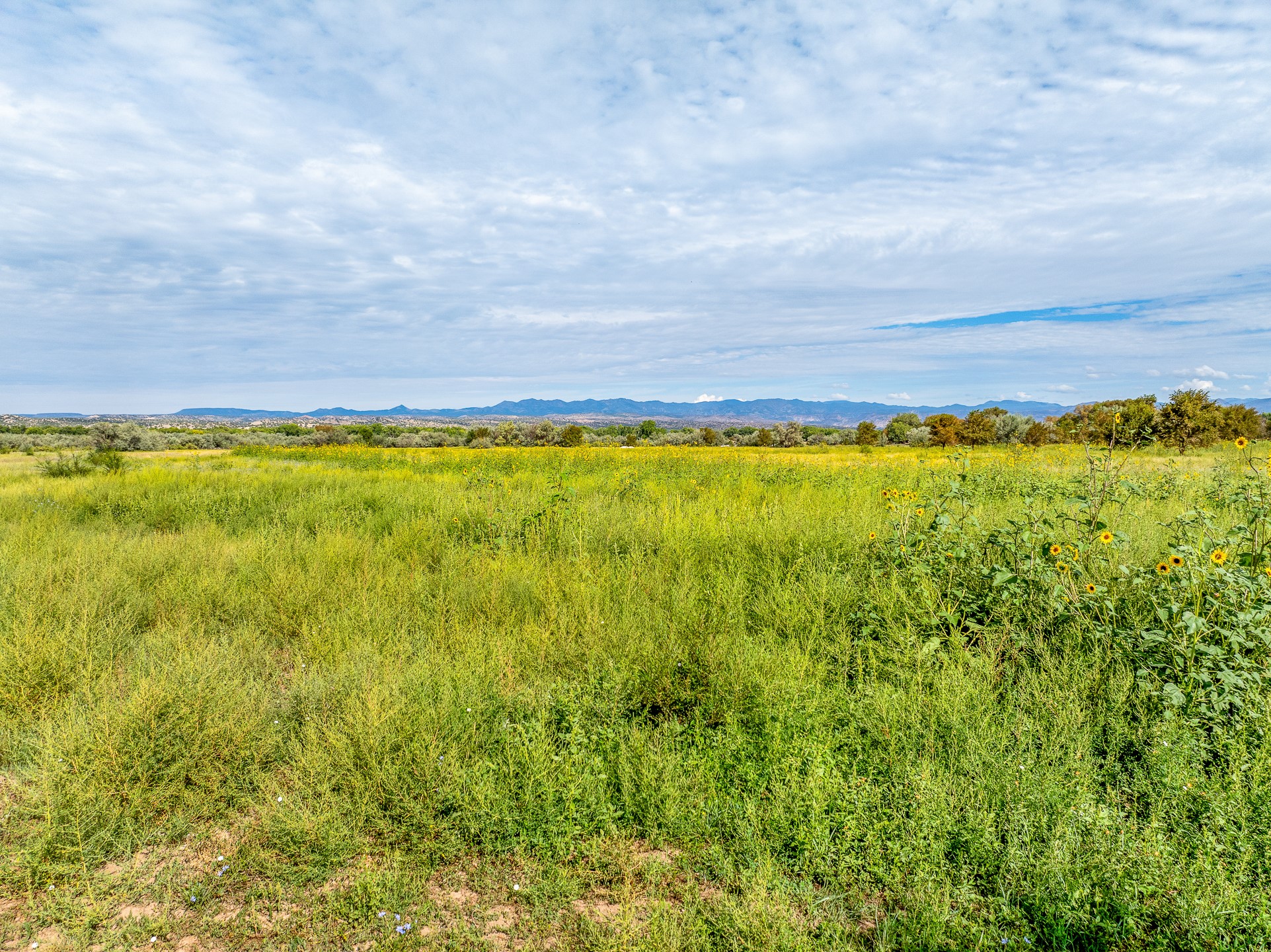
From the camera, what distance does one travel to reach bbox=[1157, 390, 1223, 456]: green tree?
57.5ft

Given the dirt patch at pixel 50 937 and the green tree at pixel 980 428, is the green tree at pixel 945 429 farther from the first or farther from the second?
the dirt patch at pixel 50 937

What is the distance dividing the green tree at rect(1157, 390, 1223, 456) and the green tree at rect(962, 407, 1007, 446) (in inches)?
254

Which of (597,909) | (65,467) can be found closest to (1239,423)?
(597,909)

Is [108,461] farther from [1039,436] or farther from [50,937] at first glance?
[1039,436]

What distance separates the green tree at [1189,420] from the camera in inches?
690

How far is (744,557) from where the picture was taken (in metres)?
5.64

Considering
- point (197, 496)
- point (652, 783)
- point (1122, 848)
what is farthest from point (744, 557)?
point (197, 496)

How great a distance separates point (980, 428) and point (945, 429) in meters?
1.53

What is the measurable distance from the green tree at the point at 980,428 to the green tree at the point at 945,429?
292 millimetres

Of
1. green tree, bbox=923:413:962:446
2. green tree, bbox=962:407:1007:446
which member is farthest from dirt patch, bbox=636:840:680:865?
green tree, bbox=962:407:1007:446

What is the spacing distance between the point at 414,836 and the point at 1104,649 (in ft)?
13.4

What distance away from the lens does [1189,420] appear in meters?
17.9

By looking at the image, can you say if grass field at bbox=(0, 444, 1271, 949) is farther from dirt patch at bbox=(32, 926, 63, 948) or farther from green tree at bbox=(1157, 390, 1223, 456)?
green tree at bbox=(1157, 390, 1223, 456)

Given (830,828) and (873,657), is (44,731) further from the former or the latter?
(873,657)
